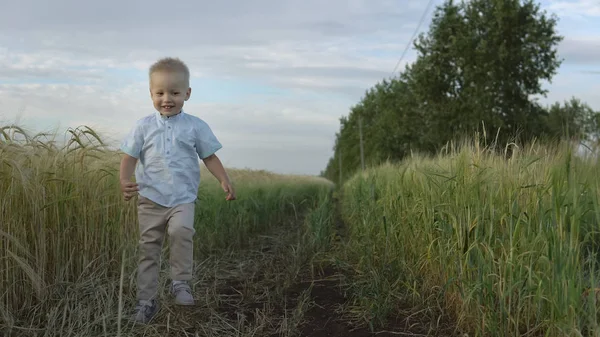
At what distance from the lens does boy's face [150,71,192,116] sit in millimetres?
3248

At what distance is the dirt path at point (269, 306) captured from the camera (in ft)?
10.1

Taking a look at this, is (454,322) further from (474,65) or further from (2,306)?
(474,65)

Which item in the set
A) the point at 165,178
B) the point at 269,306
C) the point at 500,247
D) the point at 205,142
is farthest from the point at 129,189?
the point at 500,247

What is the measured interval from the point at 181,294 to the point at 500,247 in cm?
182

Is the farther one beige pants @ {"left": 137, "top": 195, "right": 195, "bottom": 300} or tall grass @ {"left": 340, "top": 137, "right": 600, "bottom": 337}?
beige pants @ {"left": 137, "top": 195, "right": 195, "bottom": 300}

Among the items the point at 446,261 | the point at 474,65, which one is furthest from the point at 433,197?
the point at 474,65

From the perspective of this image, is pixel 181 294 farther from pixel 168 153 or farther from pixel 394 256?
pixel 394 256

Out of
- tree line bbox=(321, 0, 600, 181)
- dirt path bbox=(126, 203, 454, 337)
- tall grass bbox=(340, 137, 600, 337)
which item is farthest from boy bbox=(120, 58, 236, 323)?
tree line bbox=(321, 0, 600, 181)

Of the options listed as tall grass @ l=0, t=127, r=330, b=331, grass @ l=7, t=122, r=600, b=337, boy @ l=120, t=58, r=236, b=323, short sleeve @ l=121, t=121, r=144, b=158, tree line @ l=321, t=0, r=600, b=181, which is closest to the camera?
grass @ l=7, t=122, r=600, b=337

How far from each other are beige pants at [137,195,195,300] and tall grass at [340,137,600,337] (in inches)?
44.2

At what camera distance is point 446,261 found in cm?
327

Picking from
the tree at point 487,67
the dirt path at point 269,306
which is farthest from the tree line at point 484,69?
the dirt path at point 269,306

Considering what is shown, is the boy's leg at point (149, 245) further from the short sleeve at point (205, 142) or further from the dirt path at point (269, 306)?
the short sleeve at point (205, 142)

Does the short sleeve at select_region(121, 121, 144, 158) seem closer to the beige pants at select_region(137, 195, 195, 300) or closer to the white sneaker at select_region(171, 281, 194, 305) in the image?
the beige pants at select_region(137, 195, 195, 300)
